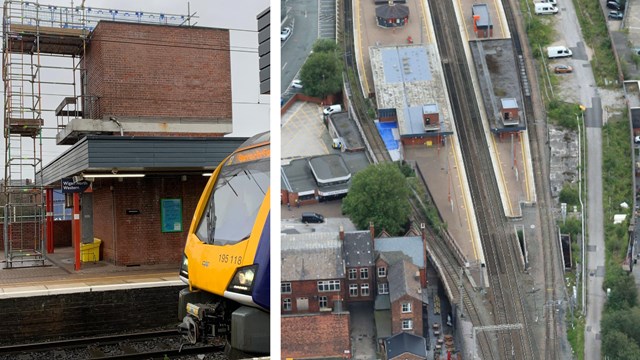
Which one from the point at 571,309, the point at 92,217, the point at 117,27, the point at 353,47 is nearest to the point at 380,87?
the point at 353,47

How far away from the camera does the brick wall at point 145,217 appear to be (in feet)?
40.7

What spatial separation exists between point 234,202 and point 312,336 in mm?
1282

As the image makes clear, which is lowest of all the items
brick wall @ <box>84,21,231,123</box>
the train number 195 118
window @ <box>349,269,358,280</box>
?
window @ <box>349,269,358,280</box>

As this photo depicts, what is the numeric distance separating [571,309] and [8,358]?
18.3 feet

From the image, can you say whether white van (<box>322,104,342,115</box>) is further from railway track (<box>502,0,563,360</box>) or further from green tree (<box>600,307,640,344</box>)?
green tree (<box>600,307,640,344</box>)

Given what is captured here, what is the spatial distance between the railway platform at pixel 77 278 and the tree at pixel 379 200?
17.0 ft

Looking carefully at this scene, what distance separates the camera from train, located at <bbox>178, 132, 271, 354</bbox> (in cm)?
426

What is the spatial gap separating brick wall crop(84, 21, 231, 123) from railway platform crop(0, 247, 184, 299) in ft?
11.0

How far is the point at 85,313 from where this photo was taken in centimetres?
832

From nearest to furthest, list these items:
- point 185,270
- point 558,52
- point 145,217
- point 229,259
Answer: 1. point 558,52
2. point 229,259
3. point 185,270
4. point 145,217

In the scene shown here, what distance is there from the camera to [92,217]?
46.5 ft

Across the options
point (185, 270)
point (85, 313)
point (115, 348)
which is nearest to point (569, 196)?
point (185, 270)

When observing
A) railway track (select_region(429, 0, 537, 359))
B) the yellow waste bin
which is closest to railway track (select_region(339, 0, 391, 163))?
railway track (select_region(429, 0, 537, 359))

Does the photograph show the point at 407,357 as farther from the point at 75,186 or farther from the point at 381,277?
the point at 75,186
